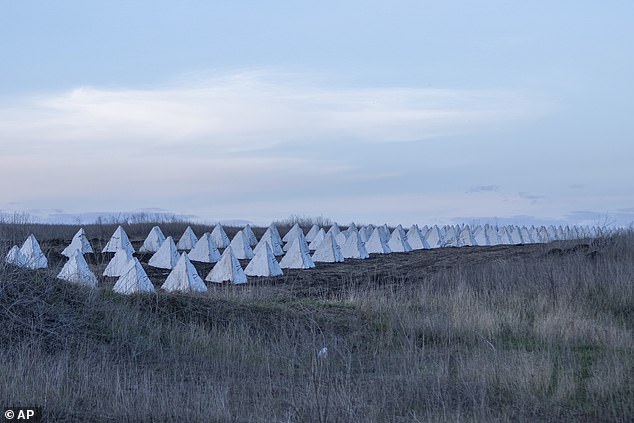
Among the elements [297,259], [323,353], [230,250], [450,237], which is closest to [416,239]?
[450,237]

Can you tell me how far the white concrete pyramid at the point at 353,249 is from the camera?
2852 cm

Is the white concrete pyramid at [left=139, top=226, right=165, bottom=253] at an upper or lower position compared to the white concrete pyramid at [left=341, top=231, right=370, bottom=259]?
upper

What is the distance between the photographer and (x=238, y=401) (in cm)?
756

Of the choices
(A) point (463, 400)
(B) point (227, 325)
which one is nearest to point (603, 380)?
(A) point (463, 400)

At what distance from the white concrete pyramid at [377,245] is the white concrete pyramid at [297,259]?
288 inches

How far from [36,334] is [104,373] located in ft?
5.86

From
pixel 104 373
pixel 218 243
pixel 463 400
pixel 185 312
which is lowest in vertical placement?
pixel 463 400

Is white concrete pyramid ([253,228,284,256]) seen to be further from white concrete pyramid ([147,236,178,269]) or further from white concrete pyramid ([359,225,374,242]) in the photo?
white concrete pyramid ([147,236,178,269])

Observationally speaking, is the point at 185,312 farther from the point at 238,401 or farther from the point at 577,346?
the point at 577,346

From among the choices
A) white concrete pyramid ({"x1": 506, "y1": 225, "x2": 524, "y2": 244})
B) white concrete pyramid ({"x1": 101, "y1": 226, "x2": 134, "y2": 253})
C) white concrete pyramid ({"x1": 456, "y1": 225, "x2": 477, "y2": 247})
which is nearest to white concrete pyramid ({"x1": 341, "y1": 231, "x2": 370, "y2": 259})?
white concrete pyramid ({"x1": 101, "y1": 226, "x2": 134, "y2": 253})

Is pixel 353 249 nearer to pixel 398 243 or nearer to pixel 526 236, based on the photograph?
pixel 398 243

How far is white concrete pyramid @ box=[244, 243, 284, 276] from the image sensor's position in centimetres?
2182

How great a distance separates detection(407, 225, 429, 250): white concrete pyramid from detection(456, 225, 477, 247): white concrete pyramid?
134 inches

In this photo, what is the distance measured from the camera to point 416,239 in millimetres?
34812
